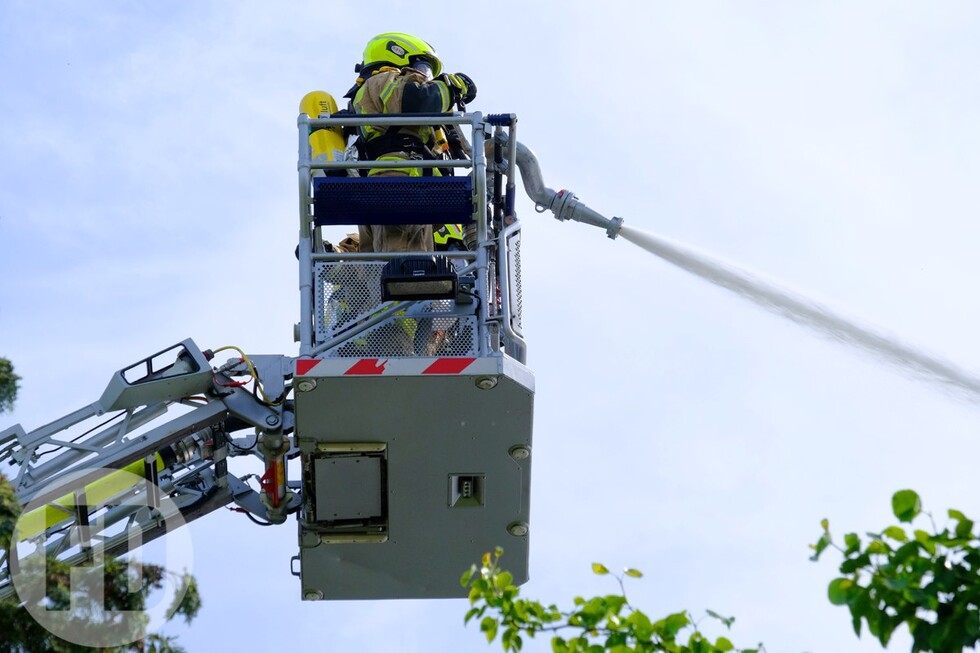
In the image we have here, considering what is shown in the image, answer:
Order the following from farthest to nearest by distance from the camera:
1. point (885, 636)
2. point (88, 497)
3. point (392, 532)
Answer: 1. point (88, 497)
2. point (392, 532)
3. point (885, 636)

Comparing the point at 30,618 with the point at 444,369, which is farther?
the point at 444,369

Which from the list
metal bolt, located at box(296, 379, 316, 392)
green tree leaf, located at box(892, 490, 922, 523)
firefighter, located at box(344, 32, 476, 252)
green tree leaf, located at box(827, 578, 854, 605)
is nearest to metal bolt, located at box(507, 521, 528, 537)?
metal bolt, located at box(296, 379, 316, 392)

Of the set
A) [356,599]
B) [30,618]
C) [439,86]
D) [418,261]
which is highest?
[439,86]

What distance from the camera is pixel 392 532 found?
9570mm

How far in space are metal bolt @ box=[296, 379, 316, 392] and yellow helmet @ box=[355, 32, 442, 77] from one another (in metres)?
2.99

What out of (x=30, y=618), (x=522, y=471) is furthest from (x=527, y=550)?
(x=30, y=618)

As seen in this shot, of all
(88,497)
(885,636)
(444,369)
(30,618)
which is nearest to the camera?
(885,636)

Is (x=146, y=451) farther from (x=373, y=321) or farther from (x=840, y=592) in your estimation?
(x=840, y=592)

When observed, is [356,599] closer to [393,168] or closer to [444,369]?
[444,369]

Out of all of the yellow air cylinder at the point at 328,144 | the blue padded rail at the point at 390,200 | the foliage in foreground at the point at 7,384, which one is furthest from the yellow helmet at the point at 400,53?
the foliage in foreground at the point at 7,384

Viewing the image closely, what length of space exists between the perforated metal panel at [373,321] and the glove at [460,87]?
187 centimetres

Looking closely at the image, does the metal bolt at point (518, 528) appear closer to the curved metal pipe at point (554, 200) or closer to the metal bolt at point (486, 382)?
the metal bolt at point (486, 382)

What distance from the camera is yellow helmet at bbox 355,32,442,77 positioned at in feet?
36.3

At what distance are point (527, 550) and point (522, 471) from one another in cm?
62
